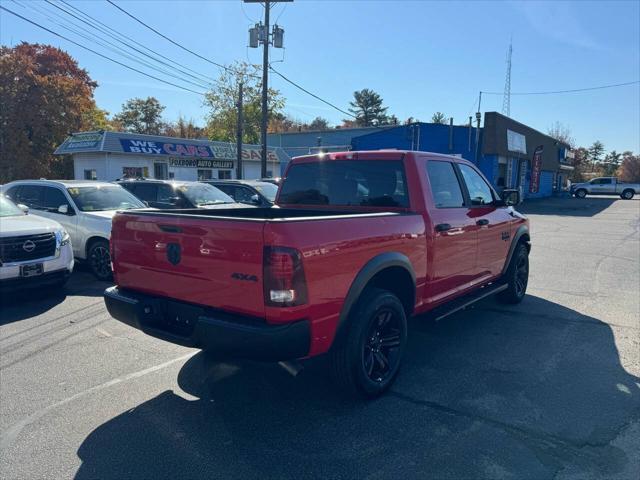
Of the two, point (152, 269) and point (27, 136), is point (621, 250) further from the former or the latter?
point (27, 136)

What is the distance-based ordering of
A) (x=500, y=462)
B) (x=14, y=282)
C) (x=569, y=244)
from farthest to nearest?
(x=569, y=244)
(x=14, y=282)
(x=500, y=462)

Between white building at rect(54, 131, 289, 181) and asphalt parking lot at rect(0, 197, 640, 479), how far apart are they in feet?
65.6

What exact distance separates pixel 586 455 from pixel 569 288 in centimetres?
534

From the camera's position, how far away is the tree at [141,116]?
2377 inches

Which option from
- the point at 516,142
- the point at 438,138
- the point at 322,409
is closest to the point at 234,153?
the point at 438,138

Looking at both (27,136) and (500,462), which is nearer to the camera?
(500,462)

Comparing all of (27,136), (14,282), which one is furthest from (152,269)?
(27,136)

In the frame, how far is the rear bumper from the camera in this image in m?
2.95

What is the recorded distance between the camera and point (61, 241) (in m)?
6.97

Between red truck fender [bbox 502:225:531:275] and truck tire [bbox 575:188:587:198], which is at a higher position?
truck tire [bbox 575:188:587:198]

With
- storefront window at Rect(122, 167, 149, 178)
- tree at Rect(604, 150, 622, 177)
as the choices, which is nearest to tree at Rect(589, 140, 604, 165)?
tree at Rect(604, 150, 622, 177)

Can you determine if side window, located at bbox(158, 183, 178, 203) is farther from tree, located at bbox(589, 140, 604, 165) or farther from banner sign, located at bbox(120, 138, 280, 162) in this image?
tree, located at bbox(589, 140, 604, 165)

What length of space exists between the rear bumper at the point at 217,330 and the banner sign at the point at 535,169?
129ft

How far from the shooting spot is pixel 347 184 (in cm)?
475
